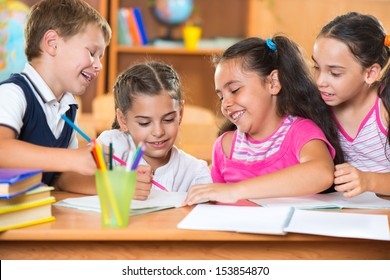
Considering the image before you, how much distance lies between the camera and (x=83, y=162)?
4.32ft

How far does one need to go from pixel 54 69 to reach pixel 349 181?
808 millimetres

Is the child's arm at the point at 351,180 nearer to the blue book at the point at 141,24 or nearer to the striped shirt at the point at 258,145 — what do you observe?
the striped shirt at the point at 258,145

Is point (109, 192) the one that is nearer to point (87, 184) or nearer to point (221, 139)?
point (87, 184)

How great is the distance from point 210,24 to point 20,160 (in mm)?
3872

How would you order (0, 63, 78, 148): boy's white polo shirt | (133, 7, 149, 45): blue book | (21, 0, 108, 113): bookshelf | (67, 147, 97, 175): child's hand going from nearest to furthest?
1. (67, 147, 97, 175): child's hand
2. (0, 63, 78, 148): boy's white polo shirt
3. (21, 0, 108, 113): bookshelf
4. (133, 7, 149, 45): blue book

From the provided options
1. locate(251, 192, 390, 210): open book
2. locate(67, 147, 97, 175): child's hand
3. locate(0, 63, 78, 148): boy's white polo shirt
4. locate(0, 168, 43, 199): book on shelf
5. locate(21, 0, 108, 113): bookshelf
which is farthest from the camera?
locate(21, 0, 108, 113): bookshelf

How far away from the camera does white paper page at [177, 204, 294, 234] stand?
118cm

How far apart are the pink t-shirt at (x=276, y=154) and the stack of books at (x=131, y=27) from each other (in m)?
2.95

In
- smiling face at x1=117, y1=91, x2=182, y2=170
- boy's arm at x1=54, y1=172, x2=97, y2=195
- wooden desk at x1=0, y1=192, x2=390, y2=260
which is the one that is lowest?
wooden desk at x1=0, y1=192, x2=390, y2=260

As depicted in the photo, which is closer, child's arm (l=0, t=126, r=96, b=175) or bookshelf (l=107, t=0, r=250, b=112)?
child's arm (l=0, t=126, r=96, b=175)

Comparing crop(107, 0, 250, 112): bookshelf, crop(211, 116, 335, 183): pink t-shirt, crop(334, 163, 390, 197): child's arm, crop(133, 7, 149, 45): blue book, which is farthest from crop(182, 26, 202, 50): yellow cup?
crop(334, 163, 390, 197): child's arm

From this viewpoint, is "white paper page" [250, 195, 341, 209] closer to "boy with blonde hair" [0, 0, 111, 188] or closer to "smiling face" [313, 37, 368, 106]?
"smiling face" [313, 37, 368, 106]

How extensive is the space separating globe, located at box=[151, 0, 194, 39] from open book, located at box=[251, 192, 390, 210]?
3561 millimetres

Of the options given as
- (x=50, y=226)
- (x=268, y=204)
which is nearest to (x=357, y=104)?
(x=268, y=204)
